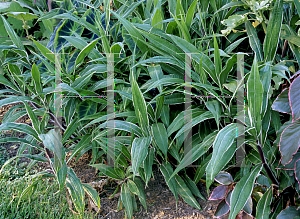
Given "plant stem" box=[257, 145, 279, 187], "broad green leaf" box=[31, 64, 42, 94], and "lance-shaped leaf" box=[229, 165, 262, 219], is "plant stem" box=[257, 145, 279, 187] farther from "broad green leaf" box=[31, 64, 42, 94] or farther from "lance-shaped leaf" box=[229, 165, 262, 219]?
"broad green leaf" box=[31, 64, 42, 94]

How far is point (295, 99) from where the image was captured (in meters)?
1.03

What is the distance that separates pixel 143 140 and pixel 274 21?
32.2 inches

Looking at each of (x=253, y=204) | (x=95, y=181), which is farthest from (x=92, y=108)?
(x=253, y=204)

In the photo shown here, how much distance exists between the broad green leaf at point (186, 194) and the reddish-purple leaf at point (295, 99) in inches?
24.9

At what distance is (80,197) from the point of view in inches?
56.1

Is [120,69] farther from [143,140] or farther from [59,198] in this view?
[59,198]

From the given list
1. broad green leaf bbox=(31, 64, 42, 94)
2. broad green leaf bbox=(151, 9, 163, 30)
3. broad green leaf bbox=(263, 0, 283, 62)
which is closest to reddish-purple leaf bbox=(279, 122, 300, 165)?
broad green leaf bbox=(263, 0, 283, 62)

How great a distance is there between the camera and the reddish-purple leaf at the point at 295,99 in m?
1.01

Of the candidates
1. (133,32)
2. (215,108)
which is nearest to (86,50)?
(133,32)

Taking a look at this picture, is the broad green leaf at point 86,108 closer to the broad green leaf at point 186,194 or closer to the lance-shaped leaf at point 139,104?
the lance-shaped leaf at point 139,104

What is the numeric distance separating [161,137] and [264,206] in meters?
0.52

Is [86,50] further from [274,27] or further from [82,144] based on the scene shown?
[274,27]

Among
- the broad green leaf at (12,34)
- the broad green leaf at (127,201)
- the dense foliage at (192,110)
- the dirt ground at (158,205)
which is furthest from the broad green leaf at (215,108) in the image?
the broad green leaf at (12,34)

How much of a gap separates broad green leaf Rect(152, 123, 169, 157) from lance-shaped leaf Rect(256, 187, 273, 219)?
0.45m
